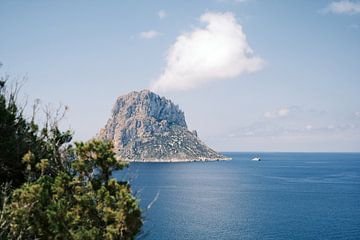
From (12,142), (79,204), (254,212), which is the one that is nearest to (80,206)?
(79,204)

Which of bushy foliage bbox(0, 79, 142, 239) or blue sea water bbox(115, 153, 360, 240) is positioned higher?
bushy foliage bbox(0, 79, 142, 239)

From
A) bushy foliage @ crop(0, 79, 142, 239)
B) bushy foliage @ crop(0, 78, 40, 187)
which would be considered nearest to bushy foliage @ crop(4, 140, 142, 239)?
bushy foliage @ crop(0, 79, 142, 239)

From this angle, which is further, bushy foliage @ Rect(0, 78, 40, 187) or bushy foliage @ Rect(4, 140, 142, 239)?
bushy foliage @ Rect(0, 78, 40, 187)

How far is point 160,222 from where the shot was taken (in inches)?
2881

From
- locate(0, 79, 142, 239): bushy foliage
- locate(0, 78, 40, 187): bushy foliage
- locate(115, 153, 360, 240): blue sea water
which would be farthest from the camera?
locate(115, 153, 360, 240): blue sea water

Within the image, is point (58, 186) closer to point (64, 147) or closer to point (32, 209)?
point (32, 209)

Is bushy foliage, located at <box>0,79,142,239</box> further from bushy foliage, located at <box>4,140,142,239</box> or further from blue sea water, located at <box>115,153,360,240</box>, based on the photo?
blue sea water, located at <box>115,153,360,240</box>

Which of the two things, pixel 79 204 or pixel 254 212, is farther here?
pixel 254 212

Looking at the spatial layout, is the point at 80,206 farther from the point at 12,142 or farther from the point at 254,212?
the point at 254,212

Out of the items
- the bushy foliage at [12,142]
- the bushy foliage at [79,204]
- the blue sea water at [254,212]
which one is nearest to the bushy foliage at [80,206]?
the bushy foliage at [79,204]

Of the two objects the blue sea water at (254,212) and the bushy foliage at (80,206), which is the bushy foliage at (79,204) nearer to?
the bushy foliage at (80,206)

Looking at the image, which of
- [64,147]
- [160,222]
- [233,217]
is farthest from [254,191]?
[64,147]

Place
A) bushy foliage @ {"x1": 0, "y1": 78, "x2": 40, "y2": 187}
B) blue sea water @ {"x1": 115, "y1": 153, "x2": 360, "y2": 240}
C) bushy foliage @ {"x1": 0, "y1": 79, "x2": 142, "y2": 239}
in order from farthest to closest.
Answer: blue sea water @ {"x1": 115, "y1": 153, "x2": 360, "y2": 240}
bushy foliage @ {"x1": 0, "y1": 78, "x2": 40, "y2": 187}
bushy foliage @ {"x1": 0, "y1": 79, "x2": 142, "y2": 239}

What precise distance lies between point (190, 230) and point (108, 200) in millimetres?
55768
